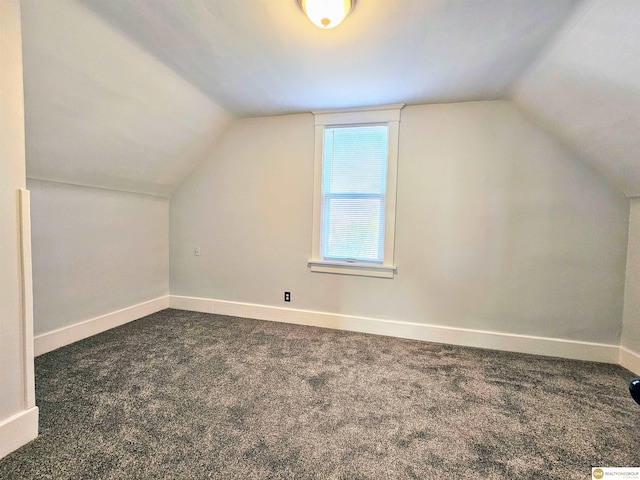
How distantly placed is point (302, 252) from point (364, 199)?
0.91m

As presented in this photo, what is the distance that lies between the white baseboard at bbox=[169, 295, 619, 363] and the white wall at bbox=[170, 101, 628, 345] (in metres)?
0.07

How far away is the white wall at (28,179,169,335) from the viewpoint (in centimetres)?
242

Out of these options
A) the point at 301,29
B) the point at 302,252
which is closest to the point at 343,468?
the point at 302,252

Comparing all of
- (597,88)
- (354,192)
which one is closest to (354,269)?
(354,192)

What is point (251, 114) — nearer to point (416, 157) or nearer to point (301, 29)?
point (301, 29)

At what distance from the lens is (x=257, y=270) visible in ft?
11.2

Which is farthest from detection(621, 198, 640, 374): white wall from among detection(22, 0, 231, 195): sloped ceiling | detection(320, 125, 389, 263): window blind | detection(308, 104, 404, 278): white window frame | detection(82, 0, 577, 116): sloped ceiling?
detection(22, 0, 231, 195): sloped ceiling

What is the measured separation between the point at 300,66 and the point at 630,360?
3.60 meters

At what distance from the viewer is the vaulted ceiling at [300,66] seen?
5.21 feet

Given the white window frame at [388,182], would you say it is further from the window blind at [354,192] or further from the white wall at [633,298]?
the white wall at [633,298]

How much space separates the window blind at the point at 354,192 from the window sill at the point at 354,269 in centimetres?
8

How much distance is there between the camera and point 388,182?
116 inches
